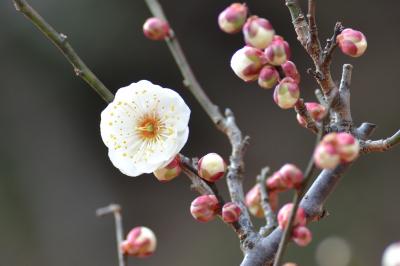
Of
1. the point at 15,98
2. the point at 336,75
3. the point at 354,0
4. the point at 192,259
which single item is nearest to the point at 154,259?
the point at 192,259

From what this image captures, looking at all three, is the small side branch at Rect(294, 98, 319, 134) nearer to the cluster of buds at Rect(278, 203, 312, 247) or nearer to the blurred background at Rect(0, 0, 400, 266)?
the cluster of buds at Rect(278, 203, 312, 247)

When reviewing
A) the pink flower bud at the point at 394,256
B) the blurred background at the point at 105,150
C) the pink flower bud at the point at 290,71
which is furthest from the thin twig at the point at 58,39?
the blurred background at the point at 105,150

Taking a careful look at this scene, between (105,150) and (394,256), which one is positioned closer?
(394,256)

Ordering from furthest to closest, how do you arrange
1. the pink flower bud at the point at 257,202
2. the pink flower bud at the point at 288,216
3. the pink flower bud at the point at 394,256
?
the pink flower bud at the point at 257,202 < the pink flower bud at the point at 288,216 < the pink flower bud at the point at 394,256

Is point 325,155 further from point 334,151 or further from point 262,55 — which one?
point 262,55

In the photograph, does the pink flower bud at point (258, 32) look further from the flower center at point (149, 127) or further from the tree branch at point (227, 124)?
the flower center at point (149, 127)

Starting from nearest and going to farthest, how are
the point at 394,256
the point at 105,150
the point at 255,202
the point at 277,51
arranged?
1. the point at 394,256
2. the point at 277,51
3. the point at 255,202
4. the point at 105,150

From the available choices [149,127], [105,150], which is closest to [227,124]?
[149,127]
